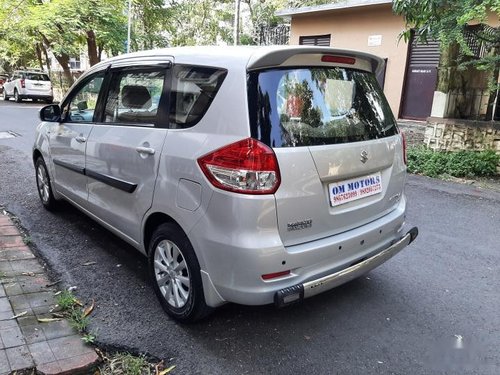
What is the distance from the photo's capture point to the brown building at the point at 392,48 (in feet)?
40.6

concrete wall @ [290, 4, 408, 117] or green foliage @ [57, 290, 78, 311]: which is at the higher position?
concrete wall @ [290, 4, 408, 117]

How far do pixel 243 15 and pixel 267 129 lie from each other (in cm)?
2423

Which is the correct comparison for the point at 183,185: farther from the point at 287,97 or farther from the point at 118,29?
the point at 118,29

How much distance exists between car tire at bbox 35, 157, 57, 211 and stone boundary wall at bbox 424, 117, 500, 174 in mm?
6850

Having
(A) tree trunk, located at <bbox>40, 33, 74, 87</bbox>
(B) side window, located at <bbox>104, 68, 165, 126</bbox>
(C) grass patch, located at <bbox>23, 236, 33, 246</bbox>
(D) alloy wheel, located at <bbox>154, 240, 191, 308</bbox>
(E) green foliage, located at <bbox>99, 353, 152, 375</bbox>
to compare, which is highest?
(A) tree trunk, located at <bbox>40, 33, 74, 87</bbox>

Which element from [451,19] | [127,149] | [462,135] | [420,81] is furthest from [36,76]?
[127,149]

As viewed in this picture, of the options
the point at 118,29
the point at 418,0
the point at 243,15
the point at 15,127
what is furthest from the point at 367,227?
the point at 243,15

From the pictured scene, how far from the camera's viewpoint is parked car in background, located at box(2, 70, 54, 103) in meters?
22.8

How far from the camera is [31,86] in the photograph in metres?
22.8

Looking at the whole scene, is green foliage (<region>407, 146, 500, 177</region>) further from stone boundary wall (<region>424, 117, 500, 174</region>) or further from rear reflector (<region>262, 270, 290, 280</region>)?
rear reflector (<region>262, 270, 290, 280</region>)

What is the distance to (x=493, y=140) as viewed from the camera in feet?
26.2

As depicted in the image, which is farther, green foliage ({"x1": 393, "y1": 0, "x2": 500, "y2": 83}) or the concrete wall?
the concrete wall

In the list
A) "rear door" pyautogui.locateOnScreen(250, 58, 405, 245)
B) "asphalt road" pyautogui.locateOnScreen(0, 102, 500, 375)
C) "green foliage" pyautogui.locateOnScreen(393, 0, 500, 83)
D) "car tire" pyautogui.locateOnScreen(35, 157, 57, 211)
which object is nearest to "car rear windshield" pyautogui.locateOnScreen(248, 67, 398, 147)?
"rear door" pyautogui.locateOnScreen(250, 58, 405, 245)

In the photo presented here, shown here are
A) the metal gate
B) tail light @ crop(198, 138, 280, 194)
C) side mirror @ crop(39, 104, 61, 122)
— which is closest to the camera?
tail light @ crop(198, 138, 280, 194)
